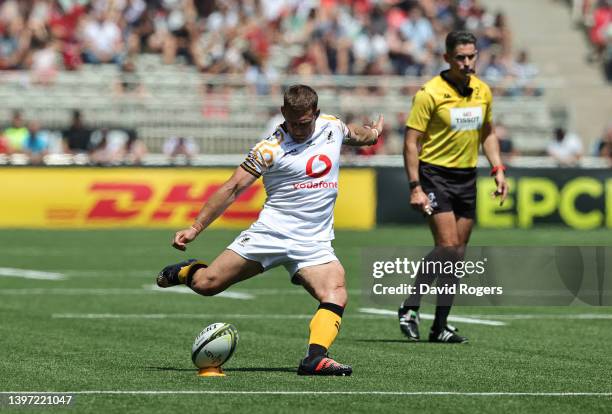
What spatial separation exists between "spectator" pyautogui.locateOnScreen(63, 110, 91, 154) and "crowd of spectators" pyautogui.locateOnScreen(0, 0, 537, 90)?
6.96ft

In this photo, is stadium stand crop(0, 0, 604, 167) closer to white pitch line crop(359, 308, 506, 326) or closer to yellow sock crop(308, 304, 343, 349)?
white pitch line crop(359, 308, 506, 326)

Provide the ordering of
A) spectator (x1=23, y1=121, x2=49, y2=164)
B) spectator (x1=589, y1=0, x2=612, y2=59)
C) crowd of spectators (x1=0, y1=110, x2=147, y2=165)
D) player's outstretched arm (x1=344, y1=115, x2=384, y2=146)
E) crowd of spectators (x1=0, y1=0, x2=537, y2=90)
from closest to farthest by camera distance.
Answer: player's outstretched arm (x1=344, y1=115, x2=384, y2=146) < crowd of spectators (x1=0, y1=110, x2=147, y2=165) < spectator (x1=23, y1=121, x2=49, y2=164) < crowd of spectators (x1=0, y1=0, x2=537, y2=90) < spectator (x1=589, y1=0, x2=612, y2=59)

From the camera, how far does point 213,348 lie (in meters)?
9.79

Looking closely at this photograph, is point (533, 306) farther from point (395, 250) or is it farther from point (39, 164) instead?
point (39, 164)

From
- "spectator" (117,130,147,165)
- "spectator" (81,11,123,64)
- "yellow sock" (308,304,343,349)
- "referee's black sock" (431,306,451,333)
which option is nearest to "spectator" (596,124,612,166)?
"spectator" (117,130,147,165)

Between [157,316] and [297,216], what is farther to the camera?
[157,316]

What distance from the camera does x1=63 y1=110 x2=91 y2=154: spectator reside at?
30172 millimetres

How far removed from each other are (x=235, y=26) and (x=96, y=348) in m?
23.1

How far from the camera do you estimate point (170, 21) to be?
3384cm

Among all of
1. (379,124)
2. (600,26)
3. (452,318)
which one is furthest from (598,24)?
(379,124)

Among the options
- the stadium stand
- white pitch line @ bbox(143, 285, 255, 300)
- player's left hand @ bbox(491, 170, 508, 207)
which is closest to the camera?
player's left hand @ bbox(491, 170, 508, 207)

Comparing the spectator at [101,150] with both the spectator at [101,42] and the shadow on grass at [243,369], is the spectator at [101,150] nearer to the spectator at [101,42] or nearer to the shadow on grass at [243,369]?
the spectator at [101,42]

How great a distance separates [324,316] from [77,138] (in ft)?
69.2

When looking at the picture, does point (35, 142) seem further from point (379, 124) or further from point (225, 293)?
point (379, 124)
